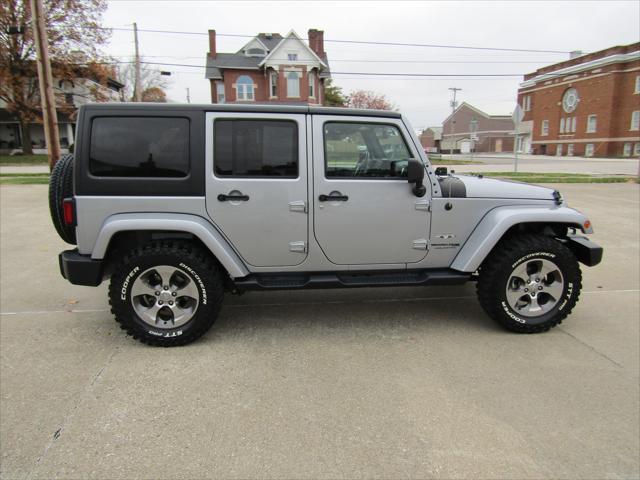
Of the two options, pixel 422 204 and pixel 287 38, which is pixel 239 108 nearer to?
pixel 422 204

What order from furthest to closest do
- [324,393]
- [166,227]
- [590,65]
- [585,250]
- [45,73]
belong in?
1. [590,65]
2. [45,73]
3. [585,250]
4. [166,227]
5. [324,393]

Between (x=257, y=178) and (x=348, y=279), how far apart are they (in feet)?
3.76

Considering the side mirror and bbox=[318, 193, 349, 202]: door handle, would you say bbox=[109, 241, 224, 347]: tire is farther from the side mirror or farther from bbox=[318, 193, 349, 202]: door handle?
the side mirror

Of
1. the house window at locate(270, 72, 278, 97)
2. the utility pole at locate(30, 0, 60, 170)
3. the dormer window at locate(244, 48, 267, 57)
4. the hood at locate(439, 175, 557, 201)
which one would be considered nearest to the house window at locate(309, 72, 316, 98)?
the house window at locate(270, 72, 278, 97)

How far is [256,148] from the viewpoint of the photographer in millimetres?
3582

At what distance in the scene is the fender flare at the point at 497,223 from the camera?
3721 mm

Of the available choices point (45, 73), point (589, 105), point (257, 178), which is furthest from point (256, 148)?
point (589, 105)

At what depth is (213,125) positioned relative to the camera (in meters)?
3.51

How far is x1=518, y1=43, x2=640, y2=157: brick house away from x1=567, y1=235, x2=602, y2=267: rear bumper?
163 feet

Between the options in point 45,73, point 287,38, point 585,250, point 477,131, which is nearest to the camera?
point 585,250

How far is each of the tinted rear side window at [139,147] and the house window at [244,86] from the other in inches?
1624

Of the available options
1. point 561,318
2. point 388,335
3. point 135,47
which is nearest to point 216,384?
point 388,335

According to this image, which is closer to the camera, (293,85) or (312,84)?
(293,85)

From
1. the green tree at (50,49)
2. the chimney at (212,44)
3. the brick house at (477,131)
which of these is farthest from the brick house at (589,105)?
the green tree at (50,49)
